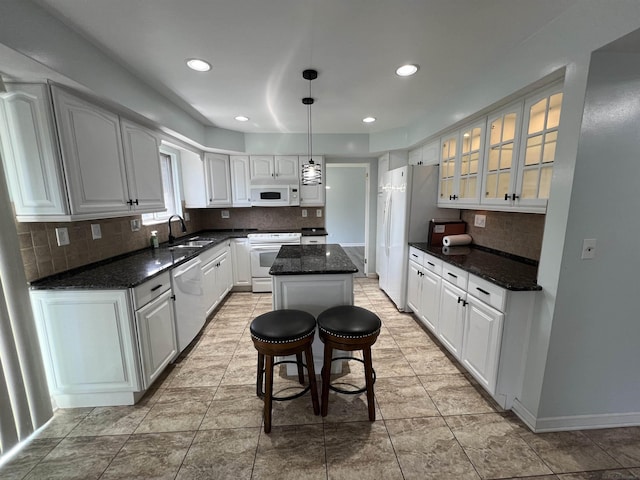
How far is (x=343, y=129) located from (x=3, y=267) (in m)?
3.67

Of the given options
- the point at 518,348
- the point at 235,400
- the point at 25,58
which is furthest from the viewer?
the point at 235,400

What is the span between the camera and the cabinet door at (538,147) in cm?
162

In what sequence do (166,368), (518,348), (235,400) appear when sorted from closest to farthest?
(518,348) < (235,400) < (166,368)

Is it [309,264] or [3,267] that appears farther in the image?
[309,264]

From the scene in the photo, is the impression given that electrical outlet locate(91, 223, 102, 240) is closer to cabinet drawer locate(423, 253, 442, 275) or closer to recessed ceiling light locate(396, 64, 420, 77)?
recessed ceiling light locate(396, 64, 420, 77)

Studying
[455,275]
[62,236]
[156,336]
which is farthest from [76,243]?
[455,275]

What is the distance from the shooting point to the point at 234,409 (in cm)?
182

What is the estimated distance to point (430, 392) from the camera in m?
1.96

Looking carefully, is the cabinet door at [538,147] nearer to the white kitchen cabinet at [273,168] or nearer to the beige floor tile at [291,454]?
the beige floor tile at [291,454]

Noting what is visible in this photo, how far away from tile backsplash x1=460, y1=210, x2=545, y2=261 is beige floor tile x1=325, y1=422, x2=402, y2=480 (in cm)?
183

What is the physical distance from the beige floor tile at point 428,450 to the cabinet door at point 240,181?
3.51 metres

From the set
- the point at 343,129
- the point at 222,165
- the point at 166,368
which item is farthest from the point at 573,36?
the point at 222,165

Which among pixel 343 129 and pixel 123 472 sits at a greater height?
pixel 343 129

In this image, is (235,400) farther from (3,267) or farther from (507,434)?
(507,434)
